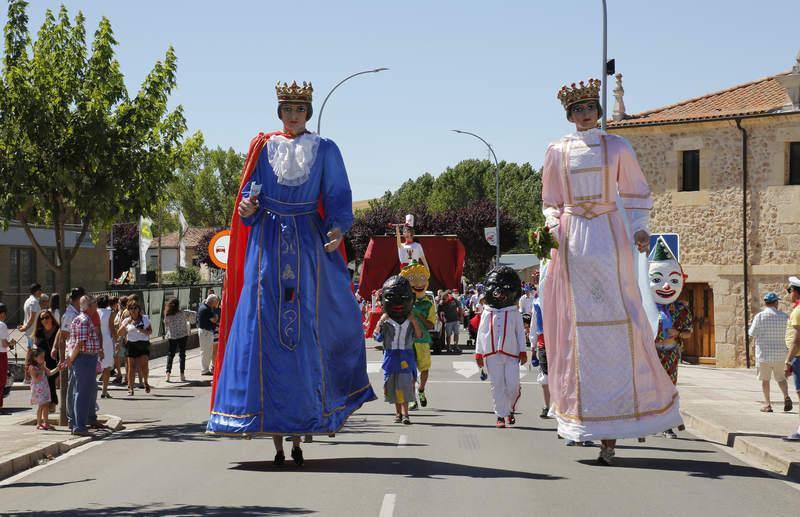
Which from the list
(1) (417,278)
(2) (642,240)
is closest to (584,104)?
(2) (642,240)

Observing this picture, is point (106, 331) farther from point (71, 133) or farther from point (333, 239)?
point (333, 239)

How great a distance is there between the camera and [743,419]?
15.2 metres

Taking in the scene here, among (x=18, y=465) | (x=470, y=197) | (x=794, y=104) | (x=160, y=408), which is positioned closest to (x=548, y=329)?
(x=18, y=465)

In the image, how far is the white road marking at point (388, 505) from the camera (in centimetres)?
804

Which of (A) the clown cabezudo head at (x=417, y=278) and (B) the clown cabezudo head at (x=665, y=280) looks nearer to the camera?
(B) the clown cabezudo head at (x=665, y=280)

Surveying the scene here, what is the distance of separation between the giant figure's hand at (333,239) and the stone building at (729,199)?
22535 millimetres

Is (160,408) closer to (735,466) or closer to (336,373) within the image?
(336,373)

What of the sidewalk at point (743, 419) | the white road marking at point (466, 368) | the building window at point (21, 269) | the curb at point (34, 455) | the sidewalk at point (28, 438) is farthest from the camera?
the building window at point (21, 269)

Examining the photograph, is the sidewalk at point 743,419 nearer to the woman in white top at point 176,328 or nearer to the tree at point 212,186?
the woman in white top at point 176,328

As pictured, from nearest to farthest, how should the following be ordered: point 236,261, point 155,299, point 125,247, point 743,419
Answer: point 236,261 → point 743,419 → point 155,299 → point 125,247

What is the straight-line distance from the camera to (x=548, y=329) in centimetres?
1094

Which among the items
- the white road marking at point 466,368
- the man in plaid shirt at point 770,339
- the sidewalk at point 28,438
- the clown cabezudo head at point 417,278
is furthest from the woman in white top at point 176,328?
the man in plaid shirt at point 770,339

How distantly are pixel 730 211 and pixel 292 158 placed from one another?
23298 mm

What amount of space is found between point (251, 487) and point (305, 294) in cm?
190
